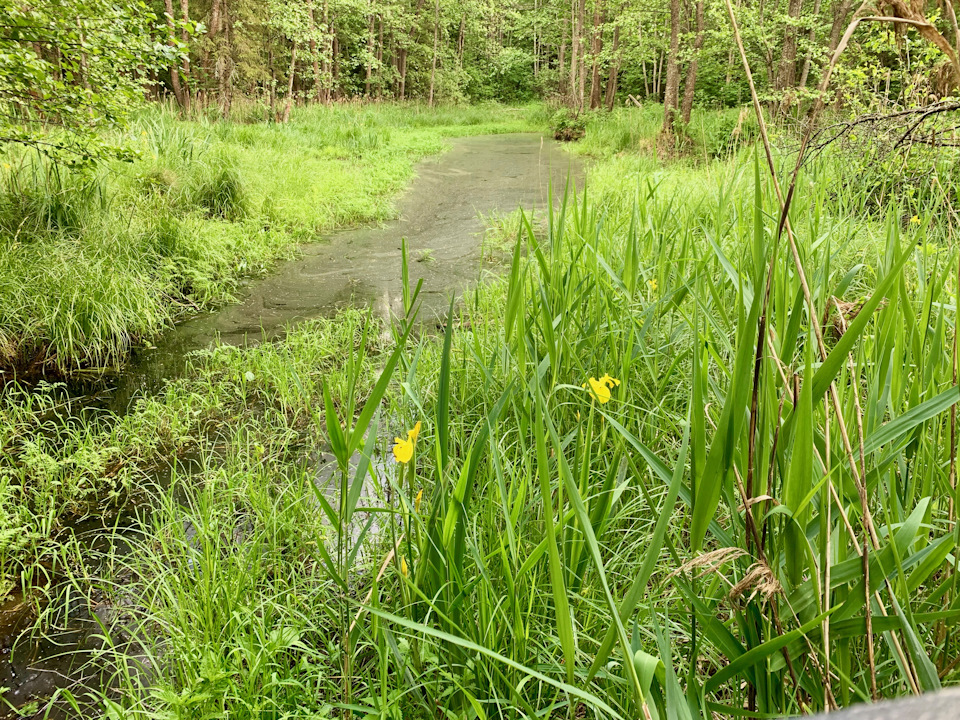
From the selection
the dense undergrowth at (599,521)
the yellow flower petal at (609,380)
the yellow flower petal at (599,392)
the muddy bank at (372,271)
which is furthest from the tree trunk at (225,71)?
the yellow flower petal at (599,392)

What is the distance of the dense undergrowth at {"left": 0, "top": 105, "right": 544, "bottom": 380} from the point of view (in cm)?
349

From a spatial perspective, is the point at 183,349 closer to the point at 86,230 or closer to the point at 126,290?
the point at 126,290

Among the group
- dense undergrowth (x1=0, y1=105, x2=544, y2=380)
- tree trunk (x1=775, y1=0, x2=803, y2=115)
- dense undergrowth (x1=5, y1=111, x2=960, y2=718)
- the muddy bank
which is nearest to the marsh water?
the muddy bank

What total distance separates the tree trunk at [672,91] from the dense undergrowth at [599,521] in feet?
23.5

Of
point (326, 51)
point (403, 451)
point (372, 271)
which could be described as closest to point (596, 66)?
point (326, 51)

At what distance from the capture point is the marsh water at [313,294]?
178 cm

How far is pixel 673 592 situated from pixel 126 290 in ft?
12.8

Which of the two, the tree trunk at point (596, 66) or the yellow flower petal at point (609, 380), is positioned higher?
the tree trunk at point (596, 66)

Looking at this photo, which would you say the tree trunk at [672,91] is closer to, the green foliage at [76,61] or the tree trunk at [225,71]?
the green foliage at [76,61]

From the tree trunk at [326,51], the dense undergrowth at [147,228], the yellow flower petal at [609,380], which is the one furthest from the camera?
the tree trunk at [326,51]

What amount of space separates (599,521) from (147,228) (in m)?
4.90

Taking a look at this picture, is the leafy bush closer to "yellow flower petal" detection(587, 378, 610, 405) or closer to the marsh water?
the marsh water

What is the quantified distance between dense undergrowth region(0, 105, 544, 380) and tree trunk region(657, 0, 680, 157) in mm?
4477

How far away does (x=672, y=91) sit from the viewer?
1002 cm
